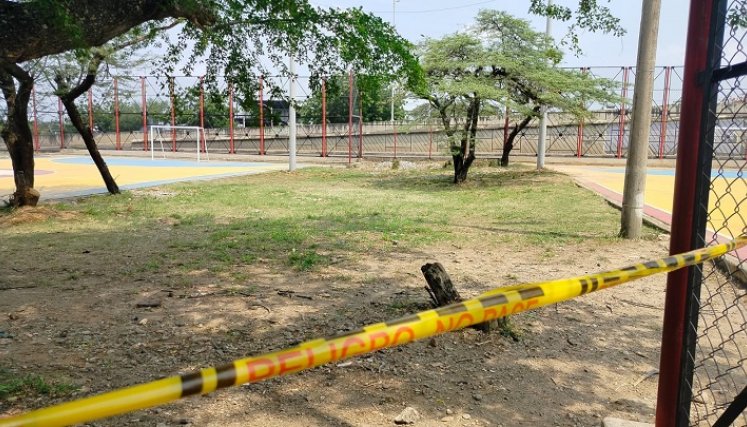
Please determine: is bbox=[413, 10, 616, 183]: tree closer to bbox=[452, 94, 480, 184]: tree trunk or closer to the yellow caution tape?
bbox=[452, 94, 480, 184]: tree trunk

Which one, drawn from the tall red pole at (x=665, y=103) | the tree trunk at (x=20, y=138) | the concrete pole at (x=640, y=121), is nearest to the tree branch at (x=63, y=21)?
the concrete pole at (x=640, y=121)

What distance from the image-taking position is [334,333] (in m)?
4.13

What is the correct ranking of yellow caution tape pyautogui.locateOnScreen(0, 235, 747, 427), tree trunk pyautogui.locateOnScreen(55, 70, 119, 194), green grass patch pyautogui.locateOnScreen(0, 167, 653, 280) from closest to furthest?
1. yellow caution tape pyautogui.locateOnScreen(0, 235, 747, 427)
2. green grass patch pyautogui.locateOnScreen(0, 167, 653, 280)
3. tree trunk pyautogui.locateOnScreen(55, 70, 119, 194)

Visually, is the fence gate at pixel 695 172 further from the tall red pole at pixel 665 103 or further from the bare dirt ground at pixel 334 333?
the tall red pole at pixel 665 103

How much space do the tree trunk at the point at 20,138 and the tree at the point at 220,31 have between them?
5964 millimetres

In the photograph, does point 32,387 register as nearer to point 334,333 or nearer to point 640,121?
point 334,333

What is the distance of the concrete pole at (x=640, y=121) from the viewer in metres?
7.36

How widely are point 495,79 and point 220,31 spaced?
458 inches

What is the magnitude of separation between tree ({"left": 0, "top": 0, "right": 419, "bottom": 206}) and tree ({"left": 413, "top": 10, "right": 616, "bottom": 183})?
9635mm

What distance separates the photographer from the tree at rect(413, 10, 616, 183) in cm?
1511

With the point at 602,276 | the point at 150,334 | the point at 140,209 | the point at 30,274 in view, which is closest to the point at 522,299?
the point at 602,276

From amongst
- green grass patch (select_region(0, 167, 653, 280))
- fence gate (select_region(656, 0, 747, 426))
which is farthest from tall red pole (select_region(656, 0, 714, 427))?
green grass patch (select_region(0, 167, 653, 280))

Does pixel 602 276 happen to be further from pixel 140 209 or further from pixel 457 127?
pixel 457 127

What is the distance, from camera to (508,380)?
347 centimetres
